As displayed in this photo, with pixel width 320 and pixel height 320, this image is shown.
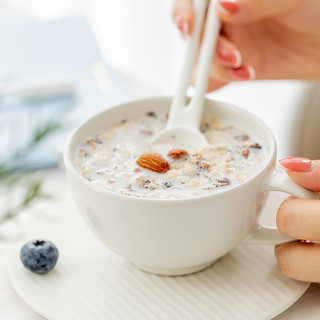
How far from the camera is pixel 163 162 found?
719 millimetres

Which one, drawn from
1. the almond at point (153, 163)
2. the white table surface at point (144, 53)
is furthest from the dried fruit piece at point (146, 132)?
the white table surface at point (144, 53)

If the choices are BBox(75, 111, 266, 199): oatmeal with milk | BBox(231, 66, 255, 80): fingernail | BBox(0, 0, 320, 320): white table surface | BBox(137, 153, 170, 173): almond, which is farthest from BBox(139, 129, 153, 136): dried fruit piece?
BBox(231, 66, 255, 80): fingernail

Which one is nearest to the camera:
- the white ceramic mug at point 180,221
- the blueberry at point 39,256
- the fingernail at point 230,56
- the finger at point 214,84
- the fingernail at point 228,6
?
the white ceramic mug at point 180,221

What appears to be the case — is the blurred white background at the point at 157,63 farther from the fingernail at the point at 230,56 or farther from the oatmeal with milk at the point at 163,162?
the oatmeal with milk at the point at 163,162

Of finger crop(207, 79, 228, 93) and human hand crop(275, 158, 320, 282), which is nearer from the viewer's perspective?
human hand crop(275, 158, 320, 282)

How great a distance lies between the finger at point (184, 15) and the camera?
0.93 meters

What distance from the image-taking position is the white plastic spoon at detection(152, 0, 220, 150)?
31.8 inches

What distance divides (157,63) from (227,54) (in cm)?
112

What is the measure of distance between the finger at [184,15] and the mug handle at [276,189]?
1.13 ft

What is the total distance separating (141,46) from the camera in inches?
85.5

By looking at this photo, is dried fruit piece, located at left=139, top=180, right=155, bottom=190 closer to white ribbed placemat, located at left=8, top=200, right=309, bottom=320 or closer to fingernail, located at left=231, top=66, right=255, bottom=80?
white ribbed placemat, located at left=8, top=200, right=309, bottom=320

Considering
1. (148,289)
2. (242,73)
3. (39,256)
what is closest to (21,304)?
(39,256)

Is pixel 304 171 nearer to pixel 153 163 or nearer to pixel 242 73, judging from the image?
pixel 153 163

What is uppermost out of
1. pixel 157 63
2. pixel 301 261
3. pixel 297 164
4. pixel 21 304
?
pixel 297 164
